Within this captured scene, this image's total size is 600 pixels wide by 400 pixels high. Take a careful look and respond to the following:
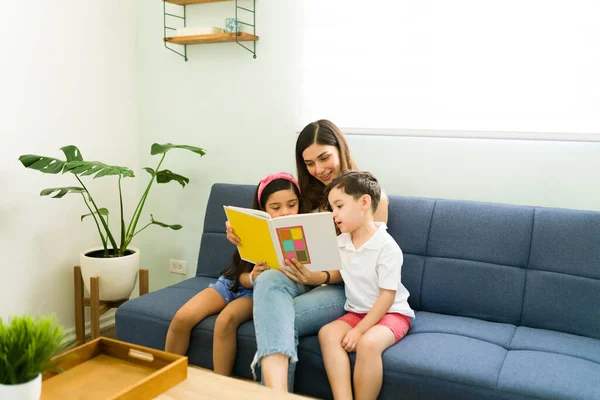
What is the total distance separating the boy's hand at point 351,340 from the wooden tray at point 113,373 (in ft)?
2.00

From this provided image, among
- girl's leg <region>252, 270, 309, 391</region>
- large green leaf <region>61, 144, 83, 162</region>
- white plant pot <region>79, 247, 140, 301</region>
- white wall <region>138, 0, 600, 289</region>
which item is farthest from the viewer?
white plant pot <region>79, 247, 140, 301</region>

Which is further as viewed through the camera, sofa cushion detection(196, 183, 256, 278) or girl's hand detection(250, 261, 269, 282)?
sofa cushion detection(196, 183, 256, 278)

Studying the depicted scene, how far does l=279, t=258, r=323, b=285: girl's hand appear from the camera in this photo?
217 cm

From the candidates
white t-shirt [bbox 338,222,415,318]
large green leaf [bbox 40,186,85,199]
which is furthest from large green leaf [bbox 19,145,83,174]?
white t-shirt [bbox 338,222,415,318]

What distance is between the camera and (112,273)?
2.88m

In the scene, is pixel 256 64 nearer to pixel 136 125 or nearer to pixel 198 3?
pixel 198 3

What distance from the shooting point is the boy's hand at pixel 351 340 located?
1994mm

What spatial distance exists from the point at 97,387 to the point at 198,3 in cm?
222

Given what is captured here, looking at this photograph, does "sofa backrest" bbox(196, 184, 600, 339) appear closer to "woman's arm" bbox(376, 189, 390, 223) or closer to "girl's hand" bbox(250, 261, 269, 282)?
"woman's arm" bbox(376, 189, 390, 223)

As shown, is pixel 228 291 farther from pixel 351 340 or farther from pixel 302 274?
pixel 351 340

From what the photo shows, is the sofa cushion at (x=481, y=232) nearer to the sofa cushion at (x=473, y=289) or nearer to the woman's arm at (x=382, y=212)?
the sofa cushion at (x=473, y=289)

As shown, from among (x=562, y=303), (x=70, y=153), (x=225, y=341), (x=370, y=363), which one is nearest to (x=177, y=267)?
(x=70, y=153)

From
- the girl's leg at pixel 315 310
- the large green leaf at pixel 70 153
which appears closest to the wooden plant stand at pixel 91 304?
the large green leaf at pixel 70 153

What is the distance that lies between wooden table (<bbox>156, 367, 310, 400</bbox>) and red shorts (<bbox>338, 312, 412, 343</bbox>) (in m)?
0.62
